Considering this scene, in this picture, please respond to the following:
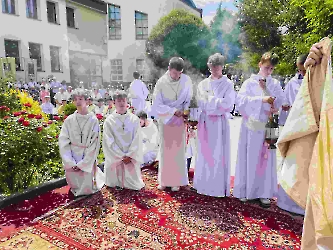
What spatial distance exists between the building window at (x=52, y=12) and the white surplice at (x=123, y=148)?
17.8m

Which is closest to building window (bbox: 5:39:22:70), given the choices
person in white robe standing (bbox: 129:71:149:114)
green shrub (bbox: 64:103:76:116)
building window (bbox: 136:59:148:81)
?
building window (bbox: 136:59:148:81)

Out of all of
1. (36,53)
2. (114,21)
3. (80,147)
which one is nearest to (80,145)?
(80,147)

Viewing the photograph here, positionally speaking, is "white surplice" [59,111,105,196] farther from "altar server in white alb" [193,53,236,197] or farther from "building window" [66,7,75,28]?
"building window" [66,7,75,28]

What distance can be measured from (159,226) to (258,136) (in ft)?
5.88

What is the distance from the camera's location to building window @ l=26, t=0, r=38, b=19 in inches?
728

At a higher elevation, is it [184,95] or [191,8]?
[191,8]

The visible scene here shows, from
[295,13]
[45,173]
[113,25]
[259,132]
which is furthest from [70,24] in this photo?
[259,132]

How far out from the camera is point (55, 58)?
20.7m

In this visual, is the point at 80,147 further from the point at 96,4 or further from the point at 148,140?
the point at 96,4

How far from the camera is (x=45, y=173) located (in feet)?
17.6

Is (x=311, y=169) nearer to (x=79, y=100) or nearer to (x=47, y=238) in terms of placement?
(x=47, y=238)

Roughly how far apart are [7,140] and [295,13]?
12.4 meters

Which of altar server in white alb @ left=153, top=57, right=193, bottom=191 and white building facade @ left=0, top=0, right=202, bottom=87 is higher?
white building facade @ left=0, top=0, right=202, bottom=87

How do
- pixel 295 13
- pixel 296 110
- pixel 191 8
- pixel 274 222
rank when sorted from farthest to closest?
pixel 191 8, pixel 295 13, pixel 274 222, pixel 296 110
